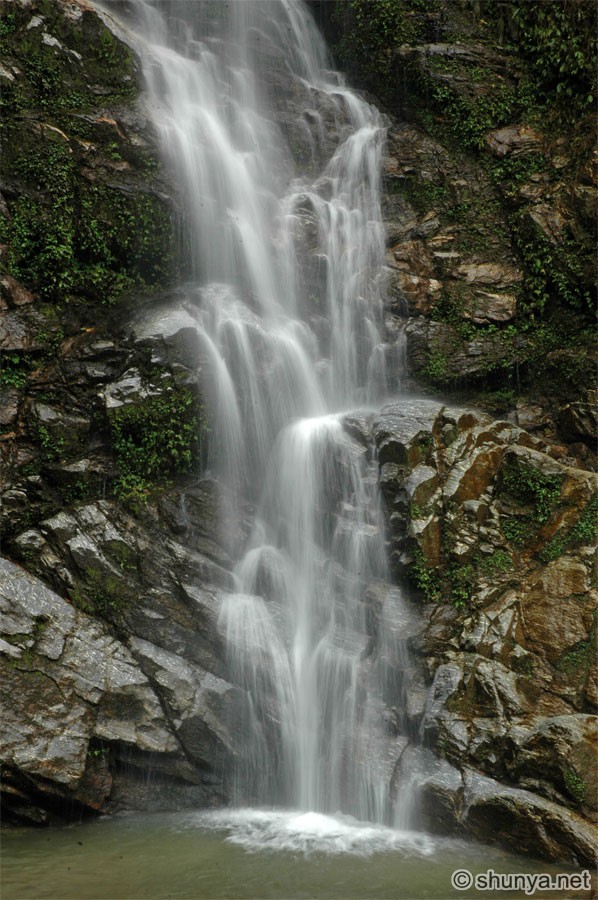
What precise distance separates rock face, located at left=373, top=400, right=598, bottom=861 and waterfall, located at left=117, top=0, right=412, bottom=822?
560 mm

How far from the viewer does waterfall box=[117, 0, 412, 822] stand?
24.6 feet

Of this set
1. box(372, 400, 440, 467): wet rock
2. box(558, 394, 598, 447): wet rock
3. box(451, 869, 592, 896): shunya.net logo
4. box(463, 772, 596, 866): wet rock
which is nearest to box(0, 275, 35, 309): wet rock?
box(372, 400, 440, 467): wet rock

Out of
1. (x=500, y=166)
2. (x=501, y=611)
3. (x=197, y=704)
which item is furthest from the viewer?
(x=500, y=166)

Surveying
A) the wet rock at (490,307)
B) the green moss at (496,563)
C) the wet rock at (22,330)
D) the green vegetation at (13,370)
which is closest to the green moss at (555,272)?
the wet rock at (490,307)

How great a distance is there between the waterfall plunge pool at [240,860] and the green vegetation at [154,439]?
3906 millimetres

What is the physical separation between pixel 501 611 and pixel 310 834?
10.7 feet

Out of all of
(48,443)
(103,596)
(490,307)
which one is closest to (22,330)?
(48,443)

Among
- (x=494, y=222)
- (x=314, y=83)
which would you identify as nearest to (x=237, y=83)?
(x=314, y=83)

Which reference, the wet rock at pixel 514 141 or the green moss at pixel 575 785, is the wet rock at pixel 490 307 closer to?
the wet rock at pixel 514 141

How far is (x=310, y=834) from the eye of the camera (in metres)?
6.56

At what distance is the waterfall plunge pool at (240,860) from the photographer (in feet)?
17.7

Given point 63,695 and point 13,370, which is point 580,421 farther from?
point 13,370

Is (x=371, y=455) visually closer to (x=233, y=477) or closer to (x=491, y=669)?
(x=233, y=477)

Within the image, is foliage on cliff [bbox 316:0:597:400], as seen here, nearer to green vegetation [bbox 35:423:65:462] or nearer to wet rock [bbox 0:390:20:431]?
green vegetation [bbox 35:423:65:462]
